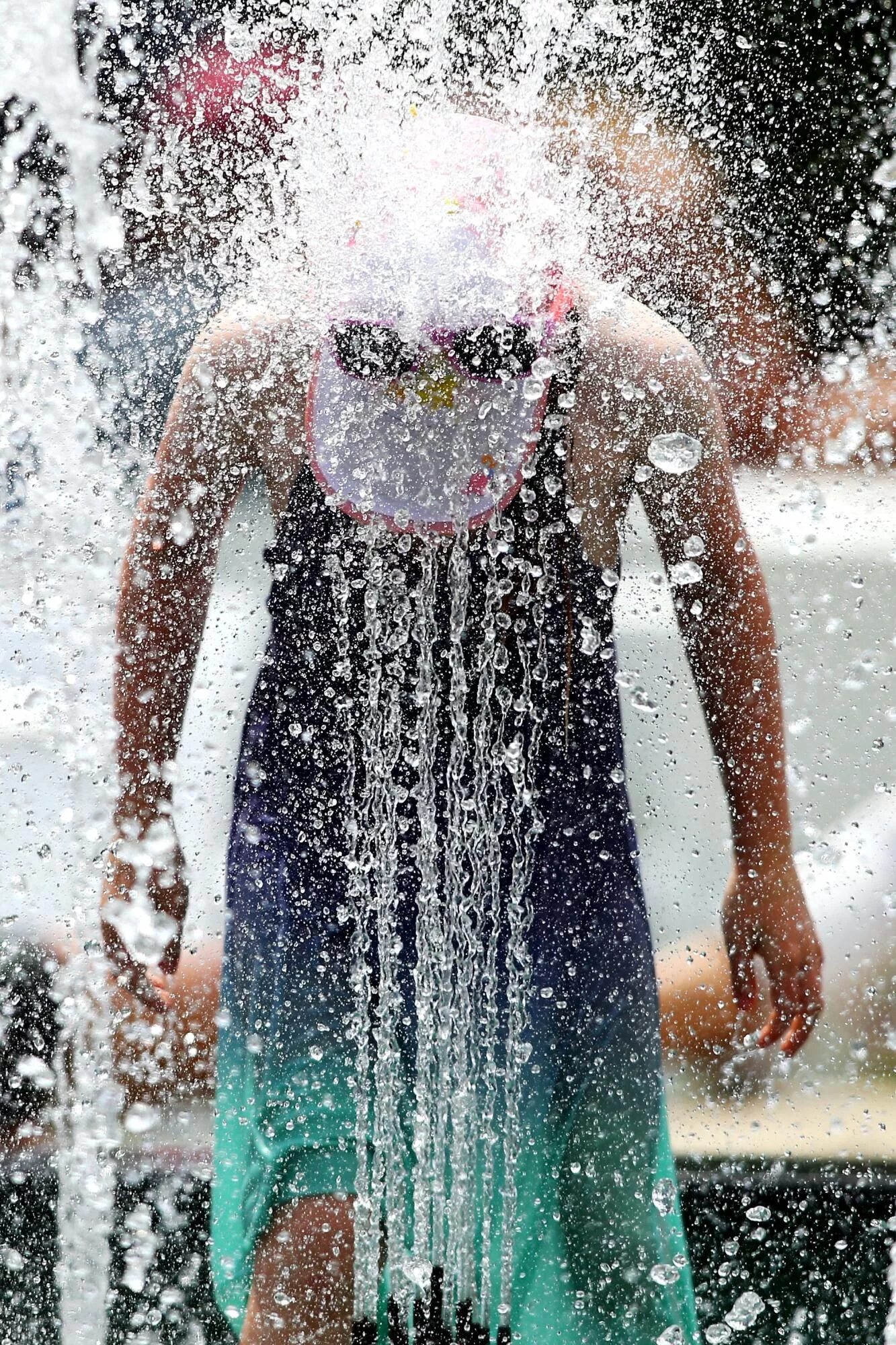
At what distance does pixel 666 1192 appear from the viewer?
0.91 m

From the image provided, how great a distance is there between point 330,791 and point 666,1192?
1.49 feet

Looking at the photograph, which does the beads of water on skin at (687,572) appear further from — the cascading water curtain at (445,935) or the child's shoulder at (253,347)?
the child's shoulder at (253,347)

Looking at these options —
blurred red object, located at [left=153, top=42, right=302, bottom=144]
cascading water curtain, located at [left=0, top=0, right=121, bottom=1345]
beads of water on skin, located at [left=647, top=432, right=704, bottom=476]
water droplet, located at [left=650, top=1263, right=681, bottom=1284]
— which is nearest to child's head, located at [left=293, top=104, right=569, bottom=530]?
beads of water on skin, located at [left=647, top=432, right=704, bottom=476]

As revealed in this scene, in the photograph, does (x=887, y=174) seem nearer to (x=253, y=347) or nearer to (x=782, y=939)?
(x=253, y=347)

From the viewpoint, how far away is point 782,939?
36.8 inches

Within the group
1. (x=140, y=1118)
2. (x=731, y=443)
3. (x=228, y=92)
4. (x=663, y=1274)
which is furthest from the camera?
(x=140, y=1118)

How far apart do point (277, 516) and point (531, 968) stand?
47 cm

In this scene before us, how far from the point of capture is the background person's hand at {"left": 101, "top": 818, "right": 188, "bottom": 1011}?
0.95 meters

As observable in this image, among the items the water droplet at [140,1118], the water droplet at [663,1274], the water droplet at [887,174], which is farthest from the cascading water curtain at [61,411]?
the water droplet at [887,174]

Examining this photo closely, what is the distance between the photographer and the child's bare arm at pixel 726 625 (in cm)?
93

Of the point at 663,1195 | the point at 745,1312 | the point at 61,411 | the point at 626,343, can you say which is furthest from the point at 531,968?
the point at 61,411

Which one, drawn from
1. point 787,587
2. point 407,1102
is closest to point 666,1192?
point 407,1102

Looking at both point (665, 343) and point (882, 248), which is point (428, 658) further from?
point (882, 248)

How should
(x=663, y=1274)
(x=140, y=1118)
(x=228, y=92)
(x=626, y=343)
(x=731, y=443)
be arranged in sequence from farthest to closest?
1. (x=140, y=1118)
2. (x=731, y=443)
3. (x=228, y=92)
4. (x=626, y=343)
5. (x=663, y=1274)
